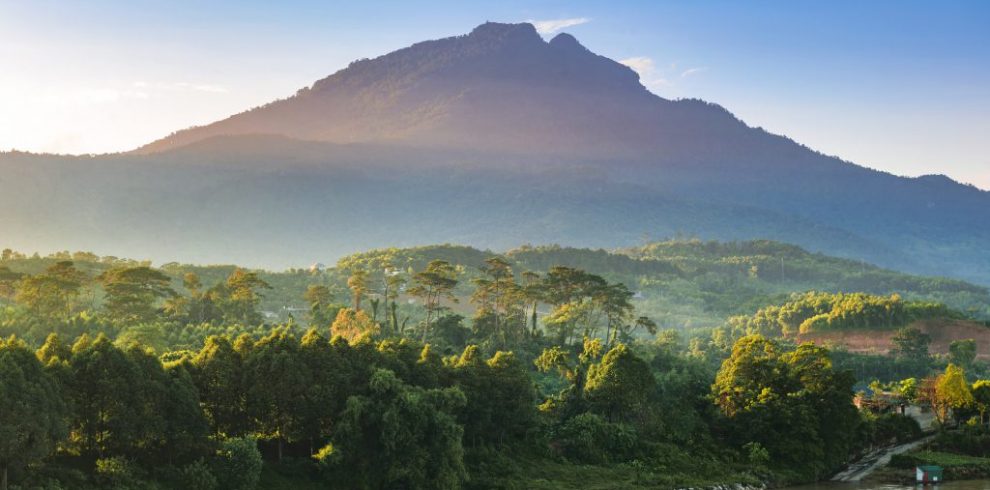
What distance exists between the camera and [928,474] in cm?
4378

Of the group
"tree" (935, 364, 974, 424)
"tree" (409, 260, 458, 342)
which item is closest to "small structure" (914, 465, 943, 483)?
"tree" (935, 364, 974, 424)

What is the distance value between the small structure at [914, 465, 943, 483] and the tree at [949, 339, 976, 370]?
25.0 meters

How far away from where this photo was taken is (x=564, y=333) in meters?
55.6

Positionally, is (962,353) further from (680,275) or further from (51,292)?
(680,275)

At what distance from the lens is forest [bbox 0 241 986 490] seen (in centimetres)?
2975

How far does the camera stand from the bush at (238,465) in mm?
30328

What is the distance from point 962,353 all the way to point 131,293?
49.5 meters

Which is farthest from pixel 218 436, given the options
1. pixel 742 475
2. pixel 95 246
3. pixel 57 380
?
pixel 95 246

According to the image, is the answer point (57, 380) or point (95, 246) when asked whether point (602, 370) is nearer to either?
point (57, 380)

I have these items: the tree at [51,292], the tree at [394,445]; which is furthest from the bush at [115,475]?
Result: the tree at [51,292]

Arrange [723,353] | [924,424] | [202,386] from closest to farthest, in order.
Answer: [202,386]
[924,424]
[723,353]

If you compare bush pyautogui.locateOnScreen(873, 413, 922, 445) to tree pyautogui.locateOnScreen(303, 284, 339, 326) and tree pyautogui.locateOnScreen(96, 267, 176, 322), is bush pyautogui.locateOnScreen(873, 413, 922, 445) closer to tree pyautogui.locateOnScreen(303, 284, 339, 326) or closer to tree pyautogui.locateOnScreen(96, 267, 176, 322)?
tree pyautogui.locateOnScreen(303, 284, 339, 326)

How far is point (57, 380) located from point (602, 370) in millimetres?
21458

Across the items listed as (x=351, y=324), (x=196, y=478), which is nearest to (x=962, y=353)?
(x=351, y=324)
